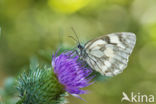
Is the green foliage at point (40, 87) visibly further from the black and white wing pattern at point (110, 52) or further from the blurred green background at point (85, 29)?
the blurred green background at point (85, 29)

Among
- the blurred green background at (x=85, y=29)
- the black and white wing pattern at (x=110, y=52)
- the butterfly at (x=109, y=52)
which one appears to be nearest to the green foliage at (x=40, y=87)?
the butterfly at (x=109, y=52)

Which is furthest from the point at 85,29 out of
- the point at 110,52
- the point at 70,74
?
the point at 70,74

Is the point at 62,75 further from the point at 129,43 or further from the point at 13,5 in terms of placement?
the point at 13,5

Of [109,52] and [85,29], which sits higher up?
[85,29]

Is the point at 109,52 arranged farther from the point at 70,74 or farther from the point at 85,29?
the point at 85,29

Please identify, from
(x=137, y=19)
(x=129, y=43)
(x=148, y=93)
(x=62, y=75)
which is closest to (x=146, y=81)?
(x=148, y=93)
